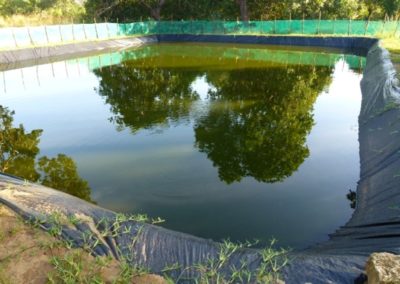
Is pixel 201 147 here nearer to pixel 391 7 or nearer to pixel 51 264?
pixel 51 264

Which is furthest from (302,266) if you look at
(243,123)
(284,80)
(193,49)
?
(193,49)

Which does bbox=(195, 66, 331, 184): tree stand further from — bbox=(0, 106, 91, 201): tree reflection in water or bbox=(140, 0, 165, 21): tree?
bbox=(140, 0, 165, 21): tree

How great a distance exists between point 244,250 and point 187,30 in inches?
1217

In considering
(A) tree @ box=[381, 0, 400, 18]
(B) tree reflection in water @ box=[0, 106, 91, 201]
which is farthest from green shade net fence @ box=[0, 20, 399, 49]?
(B) tree reflection in water @ box=[0, 106, 91, 201]

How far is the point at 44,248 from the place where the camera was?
3.59m

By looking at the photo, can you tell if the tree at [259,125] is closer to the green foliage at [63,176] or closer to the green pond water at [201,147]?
the green pond water at [201,147]

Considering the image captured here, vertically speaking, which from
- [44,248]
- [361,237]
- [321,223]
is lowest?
[321,223]

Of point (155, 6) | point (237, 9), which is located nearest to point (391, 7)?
point (237, 9)

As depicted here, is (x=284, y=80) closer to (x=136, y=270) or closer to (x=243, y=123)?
(x=243, y=123)

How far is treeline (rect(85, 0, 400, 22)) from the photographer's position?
30953mm

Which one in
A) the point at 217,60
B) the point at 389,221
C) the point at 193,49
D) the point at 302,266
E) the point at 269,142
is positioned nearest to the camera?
the point at 302,266

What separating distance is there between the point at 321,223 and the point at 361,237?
1.18m

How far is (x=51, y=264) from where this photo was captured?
3.42 metres

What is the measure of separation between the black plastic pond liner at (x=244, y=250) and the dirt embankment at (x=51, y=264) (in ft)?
0.53
